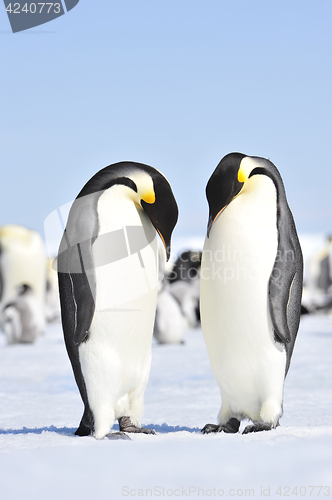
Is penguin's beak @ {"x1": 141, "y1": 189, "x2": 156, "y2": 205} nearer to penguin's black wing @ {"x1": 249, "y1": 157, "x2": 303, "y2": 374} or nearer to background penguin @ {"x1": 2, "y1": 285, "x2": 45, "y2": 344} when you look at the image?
penguin's black wing @ {"x1": 249, "y1": 157, "x2": 303, "y2": 374}

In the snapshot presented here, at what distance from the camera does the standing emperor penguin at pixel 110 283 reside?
9.41 feet

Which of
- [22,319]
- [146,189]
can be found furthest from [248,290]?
[22,319]

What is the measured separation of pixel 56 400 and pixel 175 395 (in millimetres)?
938

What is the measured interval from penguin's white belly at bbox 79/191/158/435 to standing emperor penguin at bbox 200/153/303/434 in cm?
36

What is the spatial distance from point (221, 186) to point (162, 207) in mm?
330

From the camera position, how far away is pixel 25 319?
29.3ft

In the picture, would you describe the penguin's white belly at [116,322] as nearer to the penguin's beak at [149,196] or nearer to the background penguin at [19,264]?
the penguin's beak at [149,196]

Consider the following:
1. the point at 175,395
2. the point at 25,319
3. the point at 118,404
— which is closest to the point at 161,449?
the point at 118,404

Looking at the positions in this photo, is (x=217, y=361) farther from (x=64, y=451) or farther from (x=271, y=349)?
(x=64, y=451)

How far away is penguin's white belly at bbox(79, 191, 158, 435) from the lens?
9.43ft

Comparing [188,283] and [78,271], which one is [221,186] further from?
[188,283]

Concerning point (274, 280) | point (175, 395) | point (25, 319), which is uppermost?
point (274, 280)

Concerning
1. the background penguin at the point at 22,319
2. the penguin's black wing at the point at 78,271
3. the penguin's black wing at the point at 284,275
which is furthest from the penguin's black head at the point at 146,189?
the background penguin at the point at 22,319

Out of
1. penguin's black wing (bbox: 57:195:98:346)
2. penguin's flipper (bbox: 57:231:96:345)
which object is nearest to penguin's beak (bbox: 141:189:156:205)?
penguin's black wing (bbox: 57:195:98:346)
